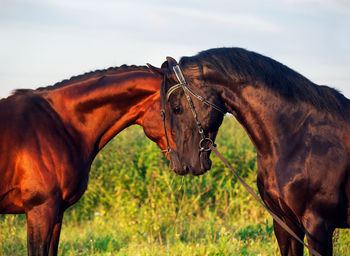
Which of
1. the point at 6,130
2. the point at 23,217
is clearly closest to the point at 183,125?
the point at 6,130

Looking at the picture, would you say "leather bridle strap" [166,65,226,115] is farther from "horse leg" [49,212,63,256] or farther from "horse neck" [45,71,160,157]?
"horse leg" [49,212,63,256]

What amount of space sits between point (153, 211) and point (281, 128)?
3.30m

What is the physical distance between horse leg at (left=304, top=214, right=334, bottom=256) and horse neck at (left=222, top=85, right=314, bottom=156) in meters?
0.59

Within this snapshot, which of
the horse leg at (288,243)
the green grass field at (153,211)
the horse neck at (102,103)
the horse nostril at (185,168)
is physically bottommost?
the green grass field at (153,211)

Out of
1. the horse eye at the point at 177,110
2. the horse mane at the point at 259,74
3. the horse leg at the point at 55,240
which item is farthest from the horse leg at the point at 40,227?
the horse mane at the point at 259,74

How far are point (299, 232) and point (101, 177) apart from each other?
444cm

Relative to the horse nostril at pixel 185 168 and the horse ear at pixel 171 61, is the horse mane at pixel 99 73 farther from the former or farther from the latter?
the horse nostril at pixel 185 168

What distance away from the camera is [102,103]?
3980 millimetres

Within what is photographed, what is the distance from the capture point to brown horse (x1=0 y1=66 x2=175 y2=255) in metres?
3.49

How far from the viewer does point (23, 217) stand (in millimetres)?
6938

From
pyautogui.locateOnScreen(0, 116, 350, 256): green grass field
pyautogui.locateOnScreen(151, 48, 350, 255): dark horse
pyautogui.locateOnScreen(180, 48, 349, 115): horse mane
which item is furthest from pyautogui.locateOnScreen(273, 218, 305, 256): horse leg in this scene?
pyautogui.locateOnScreen(0, 116, 350, 256): green grass field

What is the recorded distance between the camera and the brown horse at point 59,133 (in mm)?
3486

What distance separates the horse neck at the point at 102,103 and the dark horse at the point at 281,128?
0.61m

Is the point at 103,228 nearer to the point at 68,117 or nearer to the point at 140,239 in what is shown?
the point at 140,239
